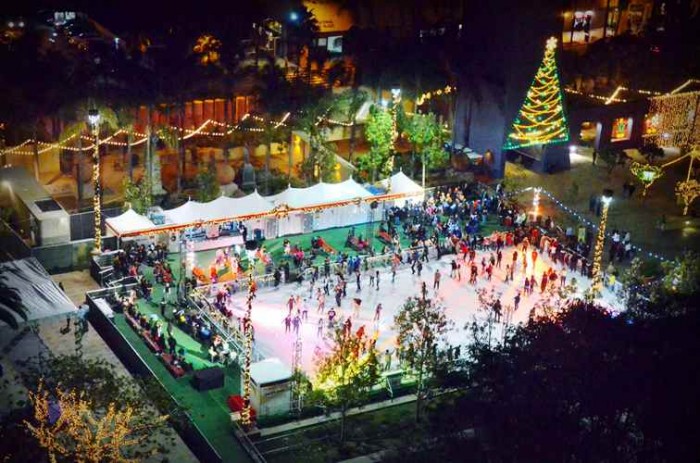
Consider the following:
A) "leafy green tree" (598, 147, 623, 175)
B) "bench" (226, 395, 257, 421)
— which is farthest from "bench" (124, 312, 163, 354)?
"leafy green tree" (598, 147, 623, 175)

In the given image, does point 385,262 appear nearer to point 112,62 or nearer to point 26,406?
point 112,62

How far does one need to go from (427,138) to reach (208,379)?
23.6 metres

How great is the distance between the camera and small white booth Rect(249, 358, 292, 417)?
3359 centimetres

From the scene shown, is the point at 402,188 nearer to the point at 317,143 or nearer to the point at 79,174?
the point at 317,143

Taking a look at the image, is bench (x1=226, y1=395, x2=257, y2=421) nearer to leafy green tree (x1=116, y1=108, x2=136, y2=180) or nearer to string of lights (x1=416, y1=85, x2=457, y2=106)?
leafy green tree (x1=116, y1=108, x2=136, y2=180)

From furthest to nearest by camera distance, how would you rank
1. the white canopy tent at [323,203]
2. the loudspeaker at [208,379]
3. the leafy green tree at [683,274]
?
1. the white canopy tent at [323,203]
2. the leafy green tree at [683,274]
3. the loudspeaker at [208,379]

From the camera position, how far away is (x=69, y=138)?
162 feet

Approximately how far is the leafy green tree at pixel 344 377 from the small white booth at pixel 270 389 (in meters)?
1.21

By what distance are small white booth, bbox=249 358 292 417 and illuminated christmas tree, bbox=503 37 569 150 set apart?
27.7 m

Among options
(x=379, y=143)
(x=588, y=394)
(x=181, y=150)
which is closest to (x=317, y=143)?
(x=379, y=143)

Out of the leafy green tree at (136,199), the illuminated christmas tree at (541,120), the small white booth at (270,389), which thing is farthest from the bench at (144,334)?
the illuminated christmas tree at (541,120)

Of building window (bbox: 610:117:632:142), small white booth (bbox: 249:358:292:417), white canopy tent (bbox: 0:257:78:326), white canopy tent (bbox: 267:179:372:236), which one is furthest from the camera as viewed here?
building window (bbox: 610:117:632:142)

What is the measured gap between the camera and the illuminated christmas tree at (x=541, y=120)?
57.8m

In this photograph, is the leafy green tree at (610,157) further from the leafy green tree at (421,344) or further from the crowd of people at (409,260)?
the leafy green tree at (421,344)
